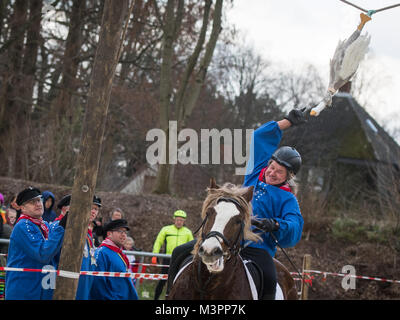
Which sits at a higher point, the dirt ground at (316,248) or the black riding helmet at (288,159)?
the black riding helmet at (288,159)

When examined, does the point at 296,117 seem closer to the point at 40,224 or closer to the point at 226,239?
the point at 226,239

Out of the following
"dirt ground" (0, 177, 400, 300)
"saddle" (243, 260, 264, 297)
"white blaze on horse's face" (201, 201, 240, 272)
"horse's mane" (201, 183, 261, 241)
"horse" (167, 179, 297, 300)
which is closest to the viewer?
"white blaze on horse's face" (201, 201, 240, 272)

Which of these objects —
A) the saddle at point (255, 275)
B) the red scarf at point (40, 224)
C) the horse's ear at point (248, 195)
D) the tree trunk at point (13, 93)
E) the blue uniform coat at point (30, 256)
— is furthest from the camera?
the tree trunk at point (13, 93)

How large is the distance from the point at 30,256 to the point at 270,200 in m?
2.54

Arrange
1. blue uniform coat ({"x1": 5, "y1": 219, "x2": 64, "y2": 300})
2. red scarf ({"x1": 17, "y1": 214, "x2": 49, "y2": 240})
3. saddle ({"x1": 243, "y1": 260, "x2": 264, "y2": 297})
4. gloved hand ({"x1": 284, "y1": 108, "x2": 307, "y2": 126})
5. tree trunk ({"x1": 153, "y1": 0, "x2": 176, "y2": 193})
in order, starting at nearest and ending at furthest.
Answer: saddle ({"x1": 243, "y1": 260, "x2": 264, "y2": 297}) < blue uniform coat ({"x1": 5, "y1": 219, "x2": 64, "y2": 300}) < red scarf ({"x1": 17, "y1": 214, "x2": 49, "y2": 240}) < gloved hand ({"x1": 284, "y1": 108, "x2": 307, "y2": 126}) < tree trunk ({"x1": 153, "y1": 0, "x2": 176, "y2": 193})

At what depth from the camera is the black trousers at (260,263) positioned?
533 centimetres

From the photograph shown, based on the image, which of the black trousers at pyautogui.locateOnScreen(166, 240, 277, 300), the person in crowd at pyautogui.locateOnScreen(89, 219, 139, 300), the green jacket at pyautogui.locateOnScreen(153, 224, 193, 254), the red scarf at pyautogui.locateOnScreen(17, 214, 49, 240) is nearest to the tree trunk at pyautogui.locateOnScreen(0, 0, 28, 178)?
the green jacket at pyautogui.locateOnScreen(153, 224, 193, 254)

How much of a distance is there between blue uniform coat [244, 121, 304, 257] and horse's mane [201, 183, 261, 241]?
14.4 inches

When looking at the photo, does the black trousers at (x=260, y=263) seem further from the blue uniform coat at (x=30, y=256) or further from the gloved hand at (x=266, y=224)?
the blue uniform coat at (x=30, y=256)

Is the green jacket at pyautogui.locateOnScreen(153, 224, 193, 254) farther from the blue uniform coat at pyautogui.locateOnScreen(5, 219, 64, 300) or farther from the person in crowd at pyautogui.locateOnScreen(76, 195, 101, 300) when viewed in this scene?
the blue uniform coat at pyautogui.locateOnScreen(5, 219, 64, 300)

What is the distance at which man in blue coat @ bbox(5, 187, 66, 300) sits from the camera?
556 centimetres

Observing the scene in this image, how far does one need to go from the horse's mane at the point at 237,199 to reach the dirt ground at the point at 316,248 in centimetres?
977

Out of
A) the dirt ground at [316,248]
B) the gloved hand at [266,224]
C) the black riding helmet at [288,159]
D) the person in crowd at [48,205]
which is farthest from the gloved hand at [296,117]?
the dirt ground at [316,248]
